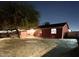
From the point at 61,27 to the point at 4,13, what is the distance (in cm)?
57

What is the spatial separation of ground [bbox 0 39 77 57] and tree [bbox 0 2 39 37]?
15cm

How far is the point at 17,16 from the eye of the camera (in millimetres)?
2660

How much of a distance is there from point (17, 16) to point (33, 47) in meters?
0.34

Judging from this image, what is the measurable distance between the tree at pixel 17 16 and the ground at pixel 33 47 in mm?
147

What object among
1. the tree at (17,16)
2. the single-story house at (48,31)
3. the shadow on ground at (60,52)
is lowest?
the shadow on ground at (60,52)

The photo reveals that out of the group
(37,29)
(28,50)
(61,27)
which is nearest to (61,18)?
(61,27)

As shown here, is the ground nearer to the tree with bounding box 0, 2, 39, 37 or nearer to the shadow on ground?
the shadow on ground

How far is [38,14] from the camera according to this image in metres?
2.66

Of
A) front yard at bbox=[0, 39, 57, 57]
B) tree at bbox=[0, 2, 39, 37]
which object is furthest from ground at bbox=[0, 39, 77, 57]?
tree at bbox=[0, 2, 39, 37]

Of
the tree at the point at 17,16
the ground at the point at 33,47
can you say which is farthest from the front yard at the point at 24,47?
the tree at the point at 17,16

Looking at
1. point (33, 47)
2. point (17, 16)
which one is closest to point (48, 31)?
point (33, 47)

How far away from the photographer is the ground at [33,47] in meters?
2.64

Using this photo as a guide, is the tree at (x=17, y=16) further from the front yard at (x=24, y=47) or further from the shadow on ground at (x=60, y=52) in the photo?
the shadow on ground at (x=60, y=52)

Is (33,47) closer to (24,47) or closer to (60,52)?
(24,47)
